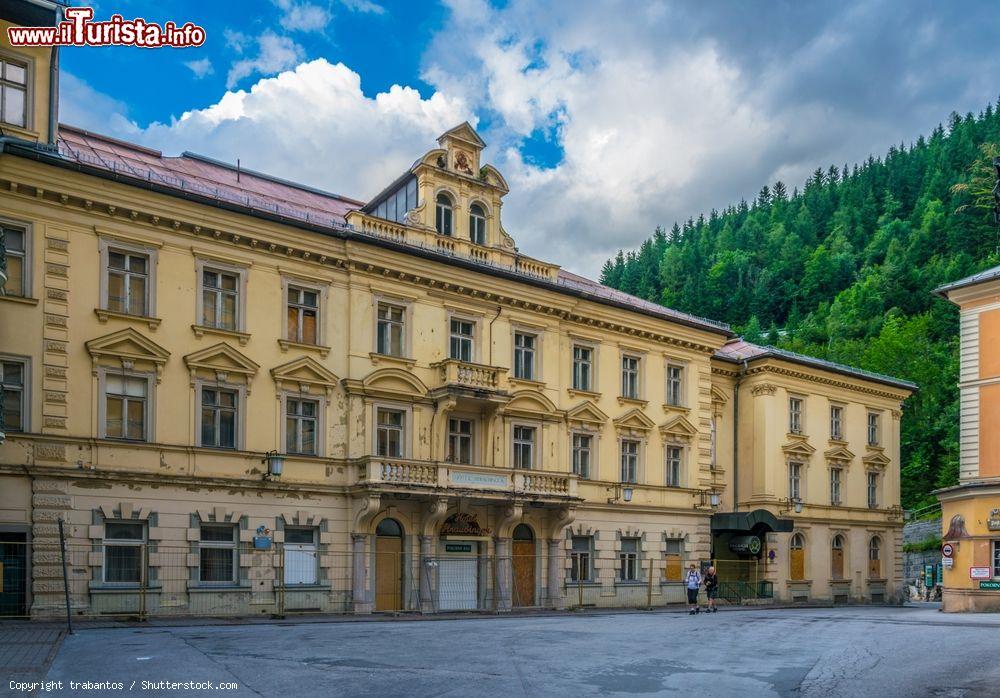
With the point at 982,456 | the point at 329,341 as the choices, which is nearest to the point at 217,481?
the point at 329,341

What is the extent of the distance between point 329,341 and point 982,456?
26.1m

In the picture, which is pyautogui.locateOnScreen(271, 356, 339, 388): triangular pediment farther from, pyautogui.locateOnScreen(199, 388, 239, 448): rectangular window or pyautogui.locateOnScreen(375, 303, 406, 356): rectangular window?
pyautogui.locateOnScreen(375, 303, 406, 356): rectangular window

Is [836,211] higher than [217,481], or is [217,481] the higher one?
[836,211]

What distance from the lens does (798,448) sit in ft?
150

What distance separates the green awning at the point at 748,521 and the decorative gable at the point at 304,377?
1861 centimetres

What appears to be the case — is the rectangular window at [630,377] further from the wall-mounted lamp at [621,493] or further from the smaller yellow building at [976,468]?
the smaller yellow building at [976,468]

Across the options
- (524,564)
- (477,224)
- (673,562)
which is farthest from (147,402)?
(673,562)

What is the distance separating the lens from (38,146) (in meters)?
26.4

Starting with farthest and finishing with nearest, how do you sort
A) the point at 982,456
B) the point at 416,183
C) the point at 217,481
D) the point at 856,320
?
the point at 856,320
the point at 982,456
the point at 416,183
the point at 217,481

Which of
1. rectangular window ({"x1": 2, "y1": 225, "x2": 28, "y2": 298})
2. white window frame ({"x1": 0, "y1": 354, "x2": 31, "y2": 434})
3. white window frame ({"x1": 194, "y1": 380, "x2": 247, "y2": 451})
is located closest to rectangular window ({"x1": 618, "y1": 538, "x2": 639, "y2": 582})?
white window frame ({"x1": 194, "y1": 380, "x2": 247, "y2": 451})

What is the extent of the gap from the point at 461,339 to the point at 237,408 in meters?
8.47

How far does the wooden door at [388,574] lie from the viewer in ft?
Answer: 101

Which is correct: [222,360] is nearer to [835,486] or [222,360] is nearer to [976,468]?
[976,468]

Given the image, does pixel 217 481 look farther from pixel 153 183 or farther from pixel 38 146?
pixel 38 146
